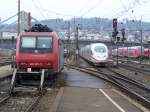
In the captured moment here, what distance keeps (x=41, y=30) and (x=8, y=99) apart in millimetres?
9293

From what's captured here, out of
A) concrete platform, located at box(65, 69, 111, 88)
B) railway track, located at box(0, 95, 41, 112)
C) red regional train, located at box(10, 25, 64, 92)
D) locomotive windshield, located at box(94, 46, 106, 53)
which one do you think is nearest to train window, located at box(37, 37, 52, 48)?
red regional train, located at box(10, 25, 64, 92)

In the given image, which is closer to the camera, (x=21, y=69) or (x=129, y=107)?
(x=129, y=107)

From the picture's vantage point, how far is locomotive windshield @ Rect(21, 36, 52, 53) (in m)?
25.9

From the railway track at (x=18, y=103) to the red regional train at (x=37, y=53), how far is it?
16.8 ft

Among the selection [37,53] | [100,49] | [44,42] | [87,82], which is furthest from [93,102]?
[100,49]

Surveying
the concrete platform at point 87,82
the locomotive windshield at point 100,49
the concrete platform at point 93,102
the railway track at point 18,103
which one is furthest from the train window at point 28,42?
the locomotive windshield at point 100,49

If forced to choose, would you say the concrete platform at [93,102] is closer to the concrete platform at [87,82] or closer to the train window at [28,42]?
the concrete platform at [87,82]

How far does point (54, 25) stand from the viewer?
4557 inches

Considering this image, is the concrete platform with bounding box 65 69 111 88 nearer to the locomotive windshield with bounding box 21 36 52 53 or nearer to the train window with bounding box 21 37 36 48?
the locomotive windshield with bounding box 21 36 52 53

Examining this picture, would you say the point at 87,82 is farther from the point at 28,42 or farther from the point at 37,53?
the point at 28,42

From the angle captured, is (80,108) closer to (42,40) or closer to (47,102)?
(47,102)

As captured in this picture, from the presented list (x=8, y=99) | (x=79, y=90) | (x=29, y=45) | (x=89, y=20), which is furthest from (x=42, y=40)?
(x=89, y=20)

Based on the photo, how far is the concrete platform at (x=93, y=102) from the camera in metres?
15.7

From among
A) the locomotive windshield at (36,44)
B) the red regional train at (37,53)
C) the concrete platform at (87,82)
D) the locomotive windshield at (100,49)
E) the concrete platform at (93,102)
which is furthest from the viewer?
the locomotive windshield at (100,49)
